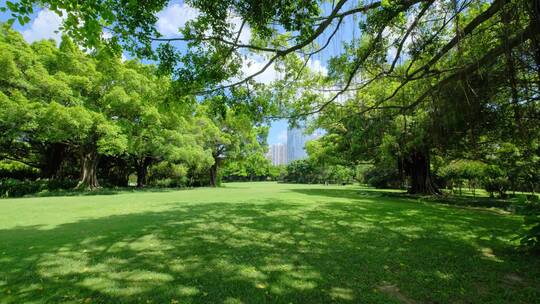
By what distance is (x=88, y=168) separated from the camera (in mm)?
18938

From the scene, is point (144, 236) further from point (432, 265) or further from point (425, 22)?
point (425, 22)

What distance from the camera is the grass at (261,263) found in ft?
9.06

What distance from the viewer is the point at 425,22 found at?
4.28 m

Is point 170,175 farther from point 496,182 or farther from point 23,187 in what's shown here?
point 496,182

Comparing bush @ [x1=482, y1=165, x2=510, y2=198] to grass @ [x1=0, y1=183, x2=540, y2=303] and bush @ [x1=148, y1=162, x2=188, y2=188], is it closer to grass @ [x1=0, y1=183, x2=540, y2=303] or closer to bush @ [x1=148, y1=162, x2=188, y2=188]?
grass @ [x1=0, y1=183, x2=540, y2=303]

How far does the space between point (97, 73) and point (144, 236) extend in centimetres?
1607

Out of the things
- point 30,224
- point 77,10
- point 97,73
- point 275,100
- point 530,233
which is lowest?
point 30,224

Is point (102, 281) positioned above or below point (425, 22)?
below

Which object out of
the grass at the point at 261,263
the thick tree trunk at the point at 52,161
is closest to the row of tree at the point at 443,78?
the grass at the point at 261,263

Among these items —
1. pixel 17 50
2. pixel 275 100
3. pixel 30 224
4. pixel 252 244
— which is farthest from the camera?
pixel 17 50

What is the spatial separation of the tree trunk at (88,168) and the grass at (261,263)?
13.8 meters

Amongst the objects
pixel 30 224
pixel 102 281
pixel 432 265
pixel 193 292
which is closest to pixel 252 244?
pixel 193 292

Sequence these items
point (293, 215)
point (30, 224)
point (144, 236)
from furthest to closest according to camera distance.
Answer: point (293, 215)
point (30, 224)
point (144, 236)

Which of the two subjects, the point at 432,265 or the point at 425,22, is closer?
the point at 432,265
